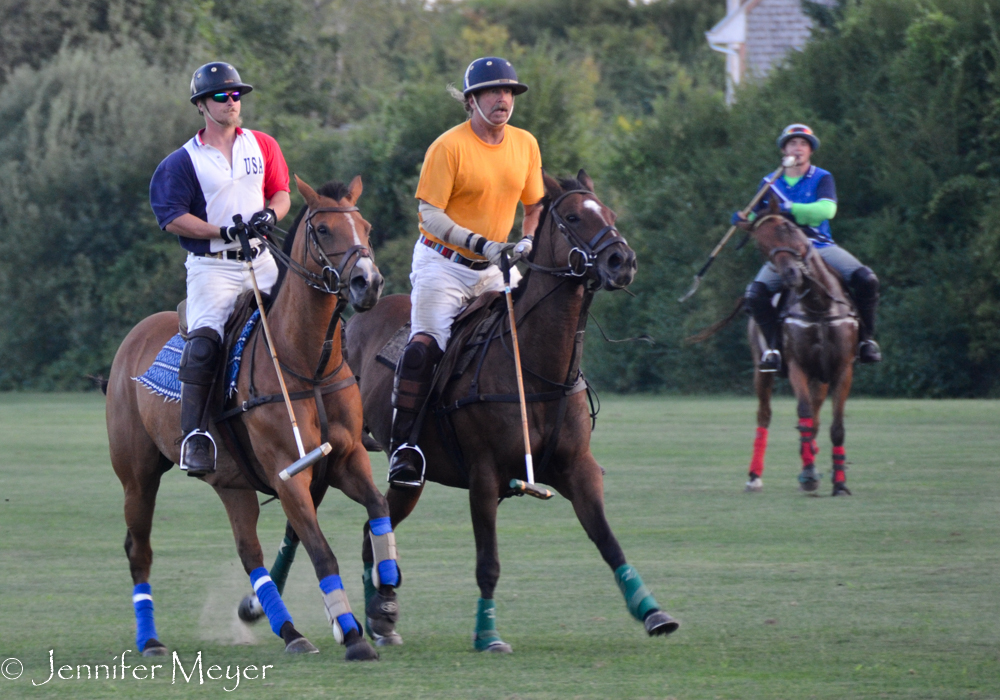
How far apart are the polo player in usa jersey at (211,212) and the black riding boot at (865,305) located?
6650mm

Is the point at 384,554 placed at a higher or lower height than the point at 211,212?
lower

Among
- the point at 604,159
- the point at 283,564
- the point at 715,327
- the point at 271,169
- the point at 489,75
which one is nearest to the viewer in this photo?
the point at 489,75

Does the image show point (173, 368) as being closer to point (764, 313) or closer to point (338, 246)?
point (338, 246)

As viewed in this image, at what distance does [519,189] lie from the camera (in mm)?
7246

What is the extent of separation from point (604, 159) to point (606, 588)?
2313 cm

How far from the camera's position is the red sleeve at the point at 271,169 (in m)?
7.40

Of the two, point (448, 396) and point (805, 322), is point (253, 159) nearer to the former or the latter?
point (448, 396)

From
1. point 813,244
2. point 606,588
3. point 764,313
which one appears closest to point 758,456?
point 764,313

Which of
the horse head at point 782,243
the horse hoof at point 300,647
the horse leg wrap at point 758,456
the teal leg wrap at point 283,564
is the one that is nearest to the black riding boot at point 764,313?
the horse head at point 782,243

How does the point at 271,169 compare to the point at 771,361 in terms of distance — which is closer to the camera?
the point at 271,169

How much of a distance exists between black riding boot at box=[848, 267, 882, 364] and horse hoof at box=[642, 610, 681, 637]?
6.71 meters

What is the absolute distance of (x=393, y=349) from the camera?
7875 mm

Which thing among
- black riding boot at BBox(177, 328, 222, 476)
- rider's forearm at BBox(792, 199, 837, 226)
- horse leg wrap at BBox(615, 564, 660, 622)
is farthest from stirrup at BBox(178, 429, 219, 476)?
rider's forearm at BBox(792, 199, 837, 226)

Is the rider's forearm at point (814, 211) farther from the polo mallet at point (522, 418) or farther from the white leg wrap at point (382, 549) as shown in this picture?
the white leg wrap at point (382, 549)
